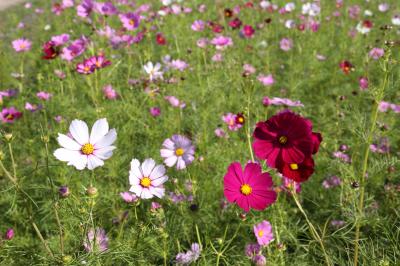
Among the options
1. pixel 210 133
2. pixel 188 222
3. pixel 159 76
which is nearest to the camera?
pixel 188 222

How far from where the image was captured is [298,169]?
3.45 ft

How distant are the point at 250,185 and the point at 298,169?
0.50 ft

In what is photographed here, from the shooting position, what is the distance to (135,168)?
122 centimetres

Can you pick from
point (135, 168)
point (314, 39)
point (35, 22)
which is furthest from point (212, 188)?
point (35, 22)

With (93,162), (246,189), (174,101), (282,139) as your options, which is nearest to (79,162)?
(93,162)

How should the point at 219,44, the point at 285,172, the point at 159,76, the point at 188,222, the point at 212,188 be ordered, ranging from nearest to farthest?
the point at 285,172
the point at 188,222
the point at 212,188
the point at 159,76
the point at 219,44

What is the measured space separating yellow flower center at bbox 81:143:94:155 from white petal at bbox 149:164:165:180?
0.77 ft

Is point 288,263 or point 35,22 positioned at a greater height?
point 288,263

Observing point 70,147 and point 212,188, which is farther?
point 212,188

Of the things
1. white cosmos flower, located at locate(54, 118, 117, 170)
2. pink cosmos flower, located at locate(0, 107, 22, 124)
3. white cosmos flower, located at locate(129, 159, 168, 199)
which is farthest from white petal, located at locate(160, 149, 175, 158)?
pink cosmos flower, located at locate(0, 107, 22, 124)

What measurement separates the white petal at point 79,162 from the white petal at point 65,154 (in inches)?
0.5

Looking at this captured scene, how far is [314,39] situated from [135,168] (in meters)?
3.29

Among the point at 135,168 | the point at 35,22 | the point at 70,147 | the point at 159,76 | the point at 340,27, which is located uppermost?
the point at 70,147

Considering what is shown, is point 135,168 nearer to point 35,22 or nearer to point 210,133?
point 210,133
